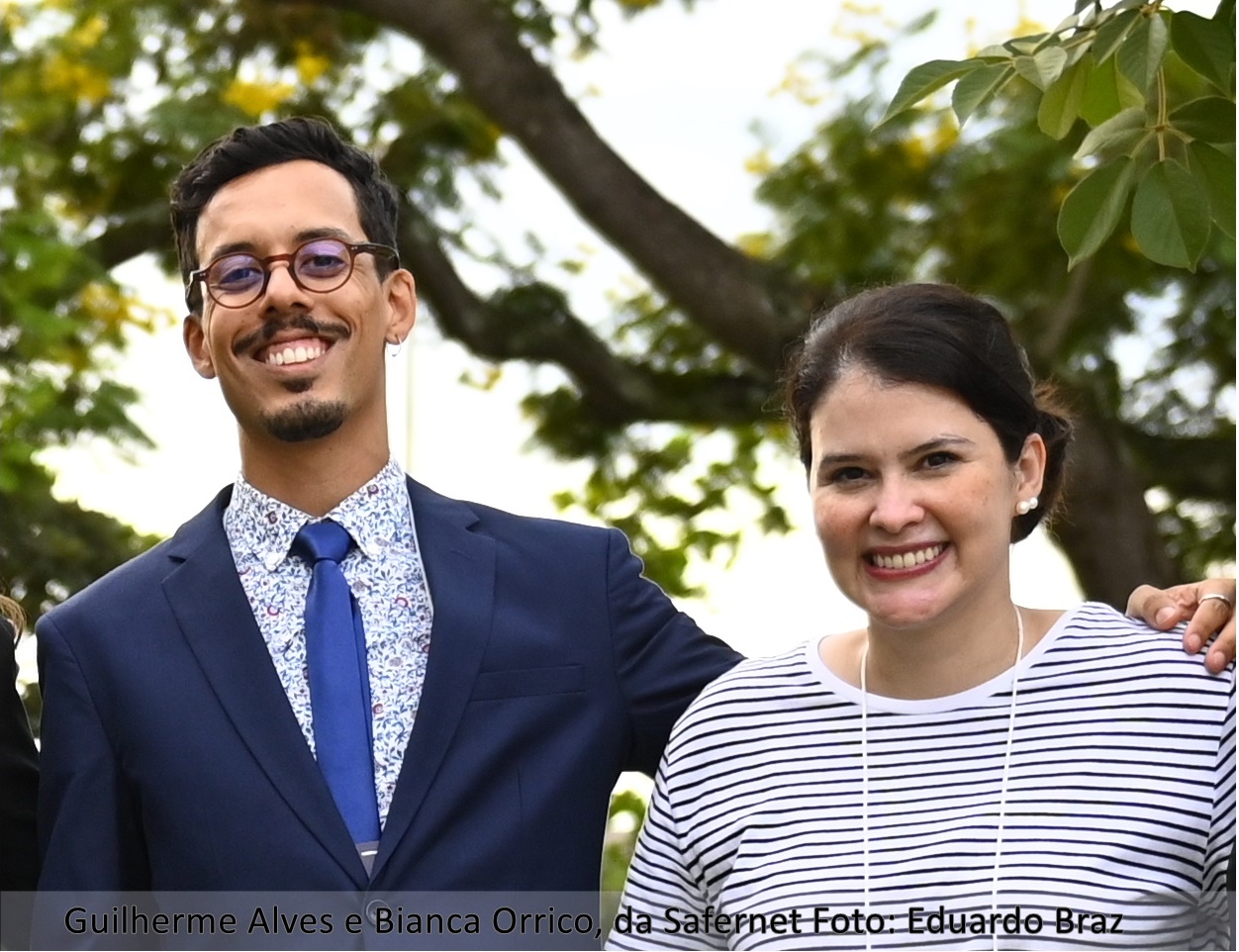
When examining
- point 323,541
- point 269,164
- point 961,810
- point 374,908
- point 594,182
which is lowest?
point 374,908

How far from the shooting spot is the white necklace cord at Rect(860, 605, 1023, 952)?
269 centimetres

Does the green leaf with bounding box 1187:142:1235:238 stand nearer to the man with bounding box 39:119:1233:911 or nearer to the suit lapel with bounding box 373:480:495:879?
the man with bounding box 39:119:1233:911

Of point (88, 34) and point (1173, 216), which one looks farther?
point (88, 34)

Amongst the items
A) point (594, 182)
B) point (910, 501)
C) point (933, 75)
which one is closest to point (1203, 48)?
point (933, 75)

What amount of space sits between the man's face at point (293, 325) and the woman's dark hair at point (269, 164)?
0.06 ft

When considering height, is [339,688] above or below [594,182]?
below

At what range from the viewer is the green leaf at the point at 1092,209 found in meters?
2.65

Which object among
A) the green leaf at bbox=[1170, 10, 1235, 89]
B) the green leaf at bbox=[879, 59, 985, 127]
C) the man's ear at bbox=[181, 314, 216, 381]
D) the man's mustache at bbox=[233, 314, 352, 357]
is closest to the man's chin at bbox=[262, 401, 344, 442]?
the man's mustache at bbox=[233, 314, 352, 357]

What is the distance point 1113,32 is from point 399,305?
4.35ft

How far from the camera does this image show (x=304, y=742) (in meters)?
3.06

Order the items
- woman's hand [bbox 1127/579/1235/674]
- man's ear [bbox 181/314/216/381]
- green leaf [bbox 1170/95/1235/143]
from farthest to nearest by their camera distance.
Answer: man's ear [bbox 181/314/216/381] < woman's hand [bbox 1127/579/1235/674] < green leaf [bbox 1170/95/1235/143]

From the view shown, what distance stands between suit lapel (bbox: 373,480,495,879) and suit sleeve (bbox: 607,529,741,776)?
8.4 inches

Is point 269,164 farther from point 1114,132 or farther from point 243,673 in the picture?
point 1114,132

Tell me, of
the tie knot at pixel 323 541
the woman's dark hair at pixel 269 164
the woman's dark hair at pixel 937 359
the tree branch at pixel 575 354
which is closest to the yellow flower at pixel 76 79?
the tree branch at pixel 575 354
